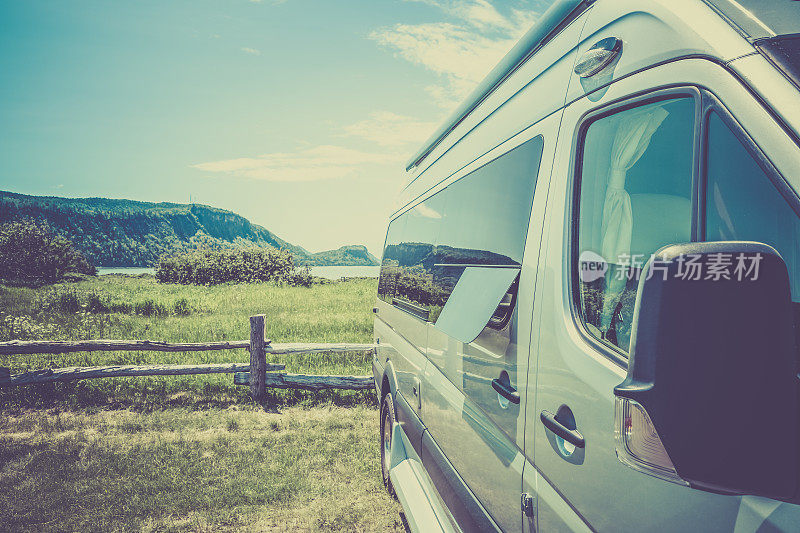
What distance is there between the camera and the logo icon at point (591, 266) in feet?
4.70

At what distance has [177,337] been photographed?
10.0 meters

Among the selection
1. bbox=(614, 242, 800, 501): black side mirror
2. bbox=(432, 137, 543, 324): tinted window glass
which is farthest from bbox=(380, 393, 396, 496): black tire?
bbox=(614, 242, 800, 501): black side mirror

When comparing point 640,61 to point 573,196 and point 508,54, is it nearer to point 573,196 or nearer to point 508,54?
point 573,196

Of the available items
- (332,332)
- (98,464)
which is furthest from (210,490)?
(332,332)

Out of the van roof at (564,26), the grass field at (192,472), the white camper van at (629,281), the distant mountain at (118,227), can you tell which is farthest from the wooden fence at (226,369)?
the distant mountain at (118,227)

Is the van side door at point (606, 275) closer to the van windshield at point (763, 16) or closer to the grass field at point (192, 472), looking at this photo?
the van windshield at point (763, 16)

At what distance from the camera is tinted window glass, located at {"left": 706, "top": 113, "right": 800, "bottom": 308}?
3.11 ft

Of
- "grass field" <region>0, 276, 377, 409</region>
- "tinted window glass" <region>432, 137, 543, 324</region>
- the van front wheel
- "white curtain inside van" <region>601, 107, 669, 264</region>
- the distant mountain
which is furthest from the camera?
the distant mountain

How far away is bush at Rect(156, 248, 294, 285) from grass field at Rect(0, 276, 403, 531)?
120 ft

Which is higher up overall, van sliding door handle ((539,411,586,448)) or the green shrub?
van sliding door handle ((539,411,586,448))

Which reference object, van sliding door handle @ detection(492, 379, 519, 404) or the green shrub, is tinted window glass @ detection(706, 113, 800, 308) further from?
the green shrub

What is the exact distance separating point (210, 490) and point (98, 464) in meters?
1.45

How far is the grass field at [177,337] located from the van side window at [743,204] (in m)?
6.60

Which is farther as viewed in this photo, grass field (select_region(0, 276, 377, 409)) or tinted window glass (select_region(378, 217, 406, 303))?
grass field (select_region(0, 276, 377, 409))
